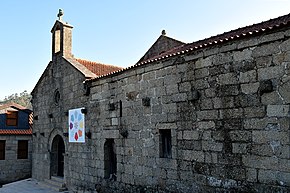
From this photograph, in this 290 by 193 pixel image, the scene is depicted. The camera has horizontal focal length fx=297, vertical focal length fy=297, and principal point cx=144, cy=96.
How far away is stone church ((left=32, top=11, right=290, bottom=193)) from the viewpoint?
5008mm

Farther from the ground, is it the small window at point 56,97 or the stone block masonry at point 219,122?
the small window at point 56,97

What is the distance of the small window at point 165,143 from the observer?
6922mm

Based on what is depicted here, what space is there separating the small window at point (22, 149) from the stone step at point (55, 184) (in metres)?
4.39

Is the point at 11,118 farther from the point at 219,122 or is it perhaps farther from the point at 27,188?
the point at 219,122

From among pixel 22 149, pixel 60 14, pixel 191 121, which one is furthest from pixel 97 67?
pixel 22 149

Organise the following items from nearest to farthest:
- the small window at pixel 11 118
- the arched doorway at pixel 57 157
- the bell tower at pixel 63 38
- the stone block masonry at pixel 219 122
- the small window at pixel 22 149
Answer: the stone block masonry at pixel 219 122 < the bell tower at pixel 63 38 < the arched doorway at pixel 57 157 < the small window at pixel 22 149 < the small window at pixel 11 118

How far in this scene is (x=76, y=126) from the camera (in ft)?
33.4

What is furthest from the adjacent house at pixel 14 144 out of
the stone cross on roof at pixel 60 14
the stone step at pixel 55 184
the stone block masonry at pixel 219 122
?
the stone block masonry at pixel 219 122

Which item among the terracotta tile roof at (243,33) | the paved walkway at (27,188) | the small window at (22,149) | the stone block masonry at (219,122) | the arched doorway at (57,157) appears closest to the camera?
the stone block masonry at (219,122)

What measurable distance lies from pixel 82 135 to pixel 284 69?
6.77 m

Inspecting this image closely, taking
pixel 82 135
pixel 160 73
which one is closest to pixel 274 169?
pixel 160 73

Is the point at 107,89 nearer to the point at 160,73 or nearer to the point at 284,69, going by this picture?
the point at 160,73

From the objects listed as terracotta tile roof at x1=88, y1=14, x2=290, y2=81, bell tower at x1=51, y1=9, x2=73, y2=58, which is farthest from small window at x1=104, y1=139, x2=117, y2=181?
bell tower at x1=51, y1=9, x2=73, y2=58

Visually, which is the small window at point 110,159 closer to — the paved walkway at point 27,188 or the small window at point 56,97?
the paved walkway at point 27,188
